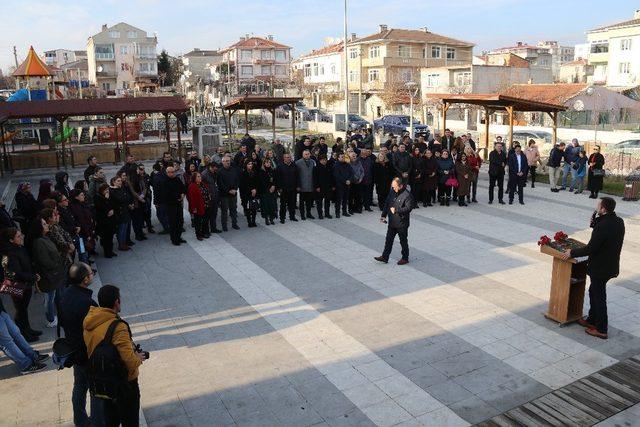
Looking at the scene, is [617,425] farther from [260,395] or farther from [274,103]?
[274,103]

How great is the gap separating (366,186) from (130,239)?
19.6ft

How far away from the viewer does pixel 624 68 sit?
5412cm

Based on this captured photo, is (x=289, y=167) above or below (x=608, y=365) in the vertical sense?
above

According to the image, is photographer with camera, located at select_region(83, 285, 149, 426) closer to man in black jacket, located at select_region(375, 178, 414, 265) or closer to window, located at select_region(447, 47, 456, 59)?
man in black jacket, located at select_region(375, 178, 414, 265)

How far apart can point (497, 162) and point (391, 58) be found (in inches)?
1810

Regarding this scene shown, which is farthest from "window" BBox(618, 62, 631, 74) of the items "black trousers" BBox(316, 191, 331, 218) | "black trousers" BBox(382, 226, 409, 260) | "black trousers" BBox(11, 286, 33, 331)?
"black trousers" BBox(11, 286, 33, 331)

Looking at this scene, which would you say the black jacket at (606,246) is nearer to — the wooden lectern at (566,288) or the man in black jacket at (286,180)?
the wooden lectern at (566,288)

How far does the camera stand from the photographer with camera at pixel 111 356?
4.35 metres

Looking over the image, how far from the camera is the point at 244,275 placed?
31.9 feet

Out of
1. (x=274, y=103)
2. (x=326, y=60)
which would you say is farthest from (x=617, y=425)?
(x=326, y=60)

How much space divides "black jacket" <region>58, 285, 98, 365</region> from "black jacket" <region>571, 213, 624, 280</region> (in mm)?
5676

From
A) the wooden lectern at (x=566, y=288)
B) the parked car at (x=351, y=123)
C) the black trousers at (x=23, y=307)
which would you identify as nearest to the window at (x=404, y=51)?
the parked car at (x=351, y=123)

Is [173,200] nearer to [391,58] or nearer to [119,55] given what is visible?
[391,58]

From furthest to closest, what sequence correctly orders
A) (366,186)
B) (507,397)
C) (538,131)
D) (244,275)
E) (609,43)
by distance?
1. (609,43)
2. (538,131)
3. (366,186)
4. (244,275)
5. (507,397)
